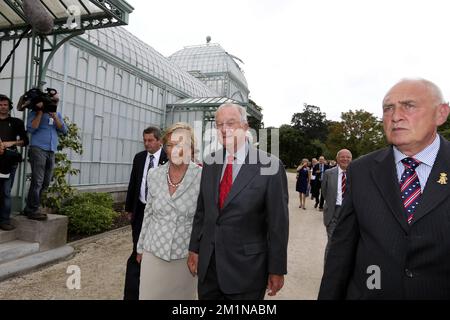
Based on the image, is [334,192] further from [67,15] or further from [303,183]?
[303,183]

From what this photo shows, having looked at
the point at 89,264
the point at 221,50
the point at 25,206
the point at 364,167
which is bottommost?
the point at 89,264

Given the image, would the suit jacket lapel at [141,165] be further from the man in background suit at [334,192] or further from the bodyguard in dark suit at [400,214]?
the man in background suit at [334,192]

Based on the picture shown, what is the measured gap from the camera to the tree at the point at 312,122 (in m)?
77.7

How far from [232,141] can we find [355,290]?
4.50 ft

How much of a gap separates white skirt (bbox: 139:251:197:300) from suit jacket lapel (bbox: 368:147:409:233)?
177 centimetres

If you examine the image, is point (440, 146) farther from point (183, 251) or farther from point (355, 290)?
point (183, 251)

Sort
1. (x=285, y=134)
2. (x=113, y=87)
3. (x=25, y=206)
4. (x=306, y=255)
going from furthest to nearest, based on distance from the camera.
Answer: (x=285, y=134), (x=113, y=87), (x=306, y=255), (x=25, y=206)

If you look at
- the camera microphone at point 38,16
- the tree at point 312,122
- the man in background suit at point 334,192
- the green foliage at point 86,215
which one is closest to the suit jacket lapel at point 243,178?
the man in background suit at point 334,192

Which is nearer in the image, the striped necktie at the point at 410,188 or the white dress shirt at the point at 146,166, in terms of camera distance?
the striped necktie at the point at 410,188

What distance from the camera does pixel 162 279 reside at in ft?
8.88

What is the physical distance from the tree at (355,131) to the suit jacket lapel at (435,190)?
3852cm

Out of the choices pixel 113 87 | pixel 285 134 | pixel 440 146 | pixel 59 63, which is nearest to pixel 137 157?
pixel 440 146

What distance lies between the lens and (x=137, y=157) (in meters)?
4.06

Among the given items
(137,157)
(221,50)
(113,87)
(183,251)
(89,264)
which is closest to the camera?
(183,251)
